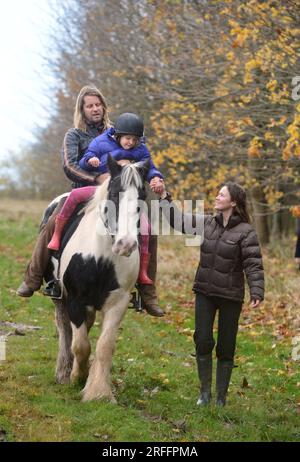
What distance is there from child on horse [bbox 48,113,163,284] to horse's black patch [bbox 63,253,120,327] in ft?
1.66

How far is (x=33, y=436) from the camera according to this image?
5203 millimetres

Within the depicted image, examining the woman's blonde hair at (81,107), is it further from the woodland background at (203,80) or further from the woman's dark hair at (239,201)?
the woodland background at (203,80)

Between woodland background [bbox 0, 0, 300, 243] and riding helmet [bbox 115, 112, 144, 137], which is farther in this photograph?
woodland background [bbox 0, 0, 300, 243]

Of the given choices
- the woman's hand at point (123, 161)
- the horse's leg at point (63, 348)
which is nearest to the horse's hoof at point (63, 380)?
the horse's leg at point (63, 348)

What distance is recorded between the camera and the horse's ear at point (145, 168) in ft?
20.0

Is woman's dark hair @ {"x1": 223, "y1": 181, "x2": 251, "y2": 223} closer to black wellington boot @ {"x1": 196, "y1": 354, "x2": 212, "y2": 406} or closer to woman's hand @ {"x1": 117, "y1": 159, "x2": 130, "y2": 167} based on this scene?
woman's hand @ {"x1": 117, "y1": 159, "x2": 130, "y2": 167}

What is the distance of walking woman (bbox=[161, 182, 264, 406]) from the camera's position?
637 cm

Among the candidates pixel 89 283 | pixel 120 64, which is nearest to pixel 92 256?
pixel 89 283

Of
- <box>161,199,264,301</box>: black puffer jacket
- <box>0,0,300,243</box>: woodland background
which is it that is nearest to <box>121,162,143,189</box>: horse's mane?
<box>161,199,264,301</box>: black puffer jacket

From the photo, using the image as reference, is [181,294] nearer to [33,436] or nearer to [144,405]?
[144,405]

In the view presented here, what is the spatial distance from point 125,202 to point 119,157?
0.95 m

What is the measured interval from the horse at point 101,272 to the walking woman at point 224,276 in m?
0.68

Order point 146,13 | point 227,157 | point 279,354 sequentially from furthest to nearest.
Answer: point 146,13 < point 227,157 < point 279,354
